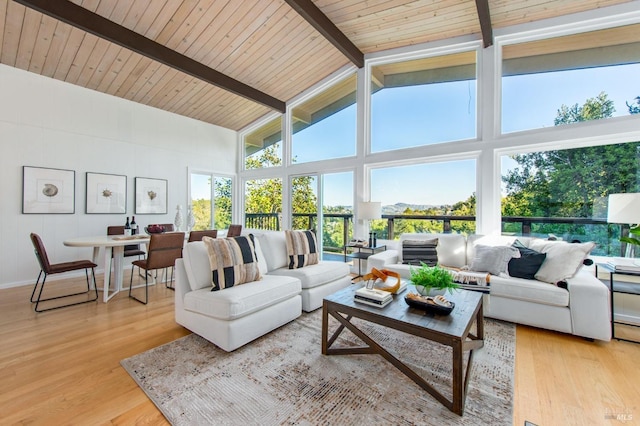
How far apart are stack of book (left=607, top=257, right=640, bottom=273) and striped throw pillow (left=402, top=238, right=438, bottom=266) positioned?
1588 mm

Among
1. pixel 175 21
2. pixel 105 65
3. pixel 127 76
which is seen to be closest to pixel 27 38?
pixel 105 65

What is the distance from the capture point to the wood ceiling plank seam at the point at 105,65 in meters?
3.84

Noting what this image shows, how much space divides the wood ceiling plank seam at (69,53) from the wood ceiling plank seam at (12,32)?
1.38 feet

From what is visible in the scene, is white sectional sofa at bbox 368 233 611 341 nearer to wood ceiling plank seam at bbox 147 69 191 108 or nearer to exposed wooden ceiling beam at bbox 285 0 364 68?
exposed wooden ceiling beam at bbox 285 0 364 68

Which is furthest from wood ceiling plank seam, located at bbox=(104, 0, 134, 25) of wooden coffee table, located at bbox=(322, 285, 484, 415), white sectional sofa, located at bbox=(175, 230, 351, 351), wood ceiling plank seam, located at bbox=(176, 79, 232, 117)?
wooden coffee table, located at bbox=(322, 285, 484, 415)

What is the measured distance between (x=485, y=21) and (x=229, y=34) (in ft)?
11.1

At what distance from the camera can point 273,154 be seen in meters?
6.44

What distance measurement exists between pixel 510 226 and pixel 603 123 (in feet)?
4.85

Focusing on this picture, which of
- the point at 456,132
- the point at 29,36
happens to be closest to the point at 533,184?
the point at 456,132

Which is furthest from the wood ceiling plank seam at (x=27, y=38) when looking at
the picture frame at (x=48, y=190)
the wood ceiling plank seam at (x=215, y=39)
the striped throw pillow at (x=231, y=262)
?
the striped throw pillow at (x=231, y=262)

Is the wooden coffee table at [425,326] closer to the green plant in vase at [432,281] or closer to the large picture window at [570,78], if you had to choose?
the green plant in vase at [432,281]

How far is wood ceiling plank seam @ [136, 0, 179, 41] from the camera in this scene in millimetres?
3261

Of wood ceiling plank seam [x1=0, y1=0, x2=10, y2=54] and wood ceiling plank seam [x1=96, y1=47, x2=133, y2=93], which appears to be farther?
wood ceiling plank seam [x1=96, y1=47, x2=133, y2=93]

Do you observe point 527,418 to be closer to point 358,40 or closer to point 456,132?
point 456,132
